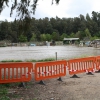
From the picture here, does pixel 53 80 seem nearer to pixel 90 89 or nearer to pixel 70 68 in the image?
pixel 70 68

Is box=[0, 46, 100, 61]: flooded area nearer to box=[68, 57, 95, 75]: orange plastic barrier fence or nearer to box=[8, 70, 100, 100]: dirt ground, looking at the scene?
box=[68, 57, 95, 75]: orange plastic barrier fence

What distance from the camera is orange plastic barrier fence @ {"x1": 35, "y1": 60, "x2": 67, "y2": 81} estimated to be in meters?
10.1

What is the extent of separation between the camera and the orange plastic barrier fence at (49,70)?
1010 cm

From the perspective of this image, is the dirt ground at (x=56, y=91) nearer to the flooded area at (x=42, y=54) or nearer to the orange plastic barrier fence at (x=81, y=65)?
the orange plastic barrier fence at (x=81, y=65)

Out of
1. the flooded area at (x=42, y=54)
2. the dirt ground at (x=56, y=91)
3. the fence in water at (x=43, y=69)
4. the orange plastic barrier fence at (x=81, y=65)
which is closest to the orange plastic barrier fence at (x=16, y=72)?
the fence in water at (x=43, y=69)

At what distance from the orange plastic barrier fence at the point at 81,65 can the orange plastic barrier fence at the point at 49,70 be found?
78 centimetres

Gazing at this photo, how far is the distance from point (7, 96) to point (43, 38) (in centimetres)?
11726

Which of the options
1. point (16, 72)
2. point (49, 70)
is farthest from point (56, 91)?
point (49, 70)

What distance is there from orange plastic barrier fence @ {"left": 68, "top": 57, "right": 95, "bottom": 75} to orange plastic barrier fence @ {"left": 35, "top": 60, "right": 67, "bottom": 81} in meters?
0.78

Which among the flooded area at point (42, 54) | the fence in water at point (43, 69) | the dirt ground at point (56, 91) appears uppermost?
the fence in water at point (43, 69)

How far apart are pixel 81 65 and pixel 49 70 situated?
2.55 m

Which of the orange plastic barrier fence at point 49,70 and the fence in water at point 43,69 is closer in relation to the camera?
the fence in water at point 43,69

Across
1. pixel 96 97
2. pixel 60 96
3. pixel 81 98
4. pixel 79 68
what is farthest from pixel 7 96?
pixel 79 68

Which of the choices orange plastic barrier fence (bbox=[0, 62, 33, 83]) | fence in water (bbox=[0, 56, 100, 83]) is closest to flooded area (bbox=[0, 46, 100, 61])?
fence in water (bbox=[0, 56, 100, 83])
